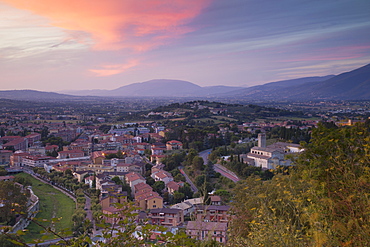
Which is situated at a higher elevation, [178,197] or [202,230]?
[202,230]

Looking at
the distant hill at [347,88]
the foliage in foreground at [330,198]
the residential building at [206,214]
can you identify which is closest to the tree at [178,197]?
the residential building at [206,214]

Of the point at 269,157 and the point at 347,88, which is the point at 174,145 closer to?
the point at 269,157

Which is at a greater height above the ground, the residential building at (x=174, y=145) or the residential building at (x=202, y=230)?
the residential building at (x=202, y=230)

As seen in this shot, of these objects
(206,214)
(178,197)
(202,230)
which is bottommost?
(178,197)

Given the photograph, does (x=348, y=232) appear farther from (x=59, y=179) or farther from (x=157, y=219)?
(x=59, y=179)

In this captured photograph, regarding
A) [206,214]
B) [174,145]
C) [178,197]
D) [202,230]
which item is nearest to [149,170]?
[178,197]

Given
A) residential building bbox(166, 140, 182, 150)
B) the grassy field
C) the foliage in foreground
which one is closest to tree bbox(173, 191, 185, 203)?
the grassy field

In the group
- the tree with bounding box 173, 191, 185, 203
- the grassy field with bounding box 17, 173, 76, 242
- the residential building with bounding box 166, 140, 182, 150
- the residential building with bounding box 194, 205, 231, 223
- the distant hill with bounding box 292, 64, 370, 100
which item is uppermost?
the distant hill with bounding box 292, 64, 370, 100

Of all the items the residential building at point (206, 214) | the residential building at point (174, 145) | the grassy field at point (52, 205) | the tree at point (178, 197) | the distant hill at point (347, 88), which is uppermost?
the distant hill at point (347, 88)

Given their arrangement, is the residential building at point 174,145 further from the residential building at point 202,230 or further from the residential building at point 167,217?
the residential building at point 202,230

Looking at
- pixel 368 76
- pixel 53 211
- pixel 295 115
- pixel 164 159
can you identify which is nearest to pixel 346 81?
pixel 368 76

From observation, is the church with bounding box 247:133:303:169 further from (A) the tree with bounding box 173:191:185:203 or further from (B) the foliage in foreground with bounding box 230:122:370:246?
(B) the foliage in foreground with bounding box 230:122:370:246
